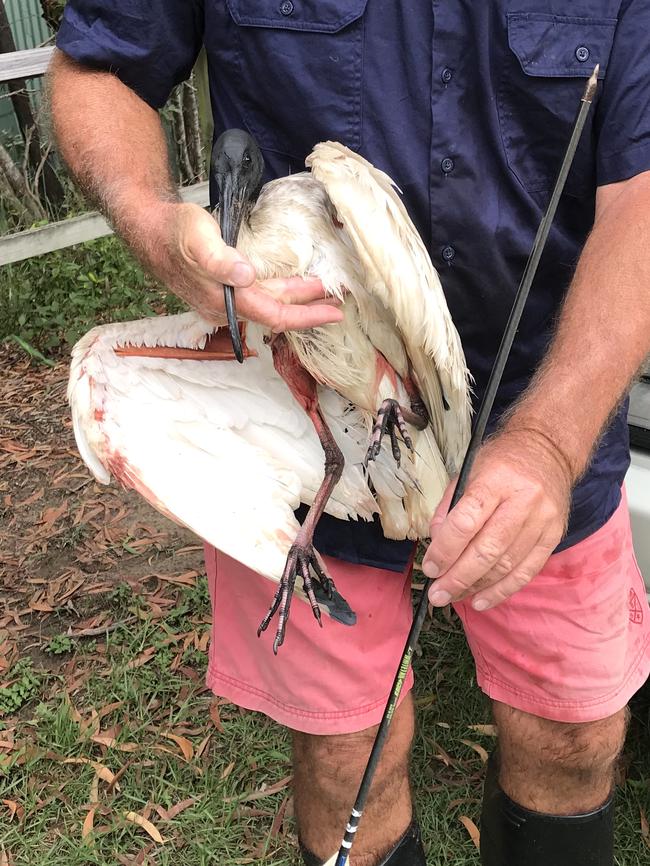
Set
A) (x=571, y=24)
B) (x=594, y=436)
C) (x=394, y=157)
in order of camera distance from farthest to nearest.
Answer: (x=394, y=157), (x=571, y=24), (x=594, y=436)

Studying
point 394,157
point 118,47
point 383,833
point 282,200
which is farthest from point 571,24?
point 383,833

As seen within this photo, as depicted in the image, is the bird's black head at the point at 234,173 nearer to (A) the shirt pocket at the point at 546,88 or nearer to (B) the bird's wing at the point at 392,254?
(B) the bird's wing at the point at 392,254

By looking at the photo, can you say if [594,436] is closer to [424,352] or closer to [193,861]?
[424,352]

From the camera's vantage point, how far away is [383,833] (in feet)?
8.37

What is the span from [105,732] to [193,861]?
2.19ft

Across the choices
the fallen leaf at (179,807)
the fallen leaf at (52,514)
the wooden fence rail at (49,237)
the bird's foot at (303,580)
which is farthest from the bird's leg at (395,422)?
the wooden fence rail at (49,237)

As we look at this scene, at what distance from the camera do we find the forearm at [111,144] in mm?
2154

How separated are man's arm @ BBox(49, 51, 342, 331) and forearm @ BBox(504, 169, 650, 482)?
474 mm

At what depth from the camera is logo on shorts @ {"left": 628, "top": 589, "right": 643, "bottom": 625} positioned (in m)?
2.48

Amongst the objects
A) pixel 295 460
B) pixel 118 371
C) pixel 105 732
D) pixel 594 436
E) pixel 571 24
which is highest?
pixel 571 24

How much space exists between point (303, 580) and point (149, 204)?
3.06 ft

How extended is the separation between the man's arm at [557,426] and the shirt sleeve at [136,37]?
113cm

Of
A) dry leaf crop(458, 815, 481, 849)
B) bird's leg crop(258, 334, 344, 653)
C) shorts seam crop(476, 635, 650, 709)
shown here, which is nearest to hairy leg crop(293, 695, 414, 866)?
shorts seam crop(476, 635, 650, 709)

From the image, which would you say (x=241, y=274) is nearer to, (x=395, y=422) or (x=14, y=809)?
(x=395, y=422)
